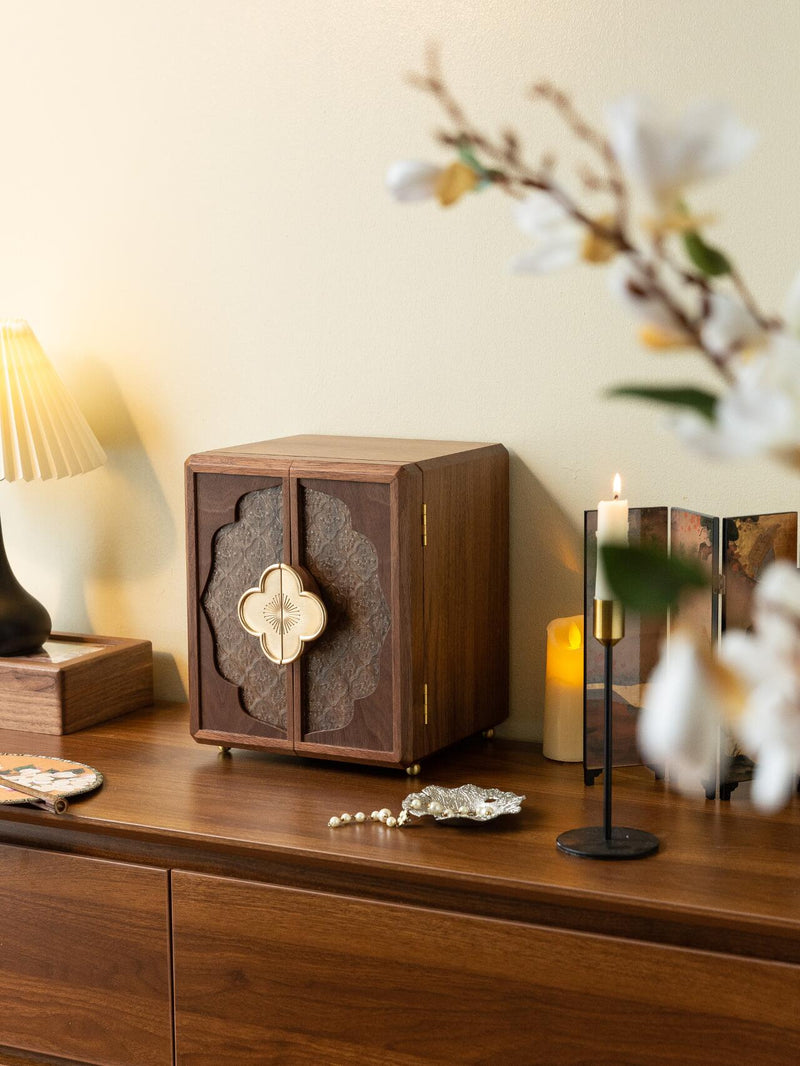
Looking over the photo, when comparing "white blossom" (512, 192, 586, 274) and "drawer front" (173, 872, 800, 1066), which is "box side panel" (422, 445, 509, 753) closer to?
"drawer front" (173, 872, 800, 1066)

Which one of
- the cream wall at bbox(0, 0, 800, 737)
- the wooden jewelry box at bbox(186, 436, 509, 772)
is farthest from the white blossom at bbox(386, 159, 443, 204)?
the cream wall at bbox(0, 0, 800, 737)

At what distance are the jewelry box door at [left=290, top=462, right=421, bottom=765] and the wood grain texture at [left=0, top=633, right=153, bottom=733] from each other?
32 centimetres

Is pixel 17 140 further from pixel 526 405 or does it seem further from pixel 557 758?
pixel 557 758

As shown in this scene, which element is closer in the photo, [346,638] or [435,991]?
[435,991]

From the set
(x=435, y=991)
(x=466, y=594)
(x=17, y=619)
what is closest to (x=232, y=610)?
(x=466, y=594)

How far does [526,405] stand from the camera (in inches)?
57.7

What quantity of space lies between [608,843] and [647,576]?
2.90 feet

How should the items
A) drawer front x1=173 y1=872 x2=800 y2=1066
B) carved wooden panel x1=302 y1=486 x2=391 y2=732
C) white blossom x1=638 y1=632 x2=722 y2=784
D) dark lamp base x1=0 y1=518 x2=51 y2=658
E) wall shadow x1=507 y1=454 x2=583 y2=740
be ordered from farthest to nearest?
dark lamp base x1=0 y1=518 x2=51 y2=658 → wall shadow x1=507 y1=454 x2=583 y2=740 → carved wooden panel x1=302 y1=486 x2=391 y2=732 → drawer front x1=173 y1=872 x2=800 y2=1066 → white blossom x1=638 y1=632 x2=722 y2=784

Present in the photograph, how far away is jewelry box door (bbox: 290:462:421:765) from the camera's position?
4.23 ft

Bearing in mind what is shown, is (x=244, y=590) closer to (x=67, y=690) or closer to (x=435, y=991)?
(x=67, y=690)

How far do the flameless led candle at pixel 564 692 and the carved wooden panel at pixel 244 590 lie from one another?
292mm

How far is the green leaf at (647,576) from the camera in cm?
30

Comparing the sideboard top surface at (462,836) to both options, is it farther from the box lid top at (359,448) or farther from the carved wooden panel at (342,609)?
the box lid top at (359,448)

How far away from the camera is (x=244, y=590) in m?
1.39
